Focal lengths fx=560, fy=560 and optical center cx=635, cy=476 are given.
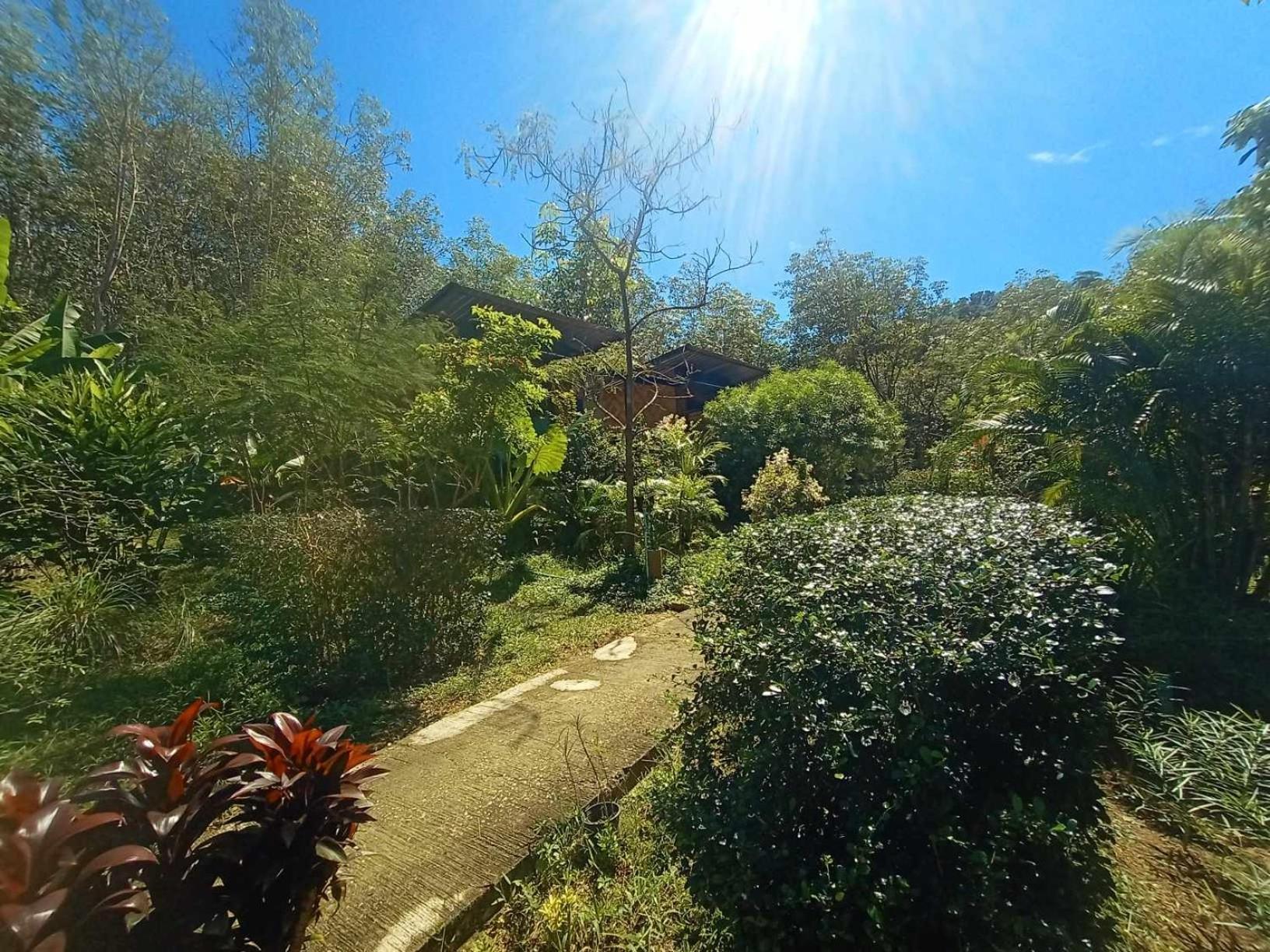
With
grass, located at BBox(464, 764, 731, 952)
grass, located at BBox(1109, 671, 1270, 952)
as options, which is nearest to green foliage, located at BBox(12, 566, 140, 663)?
grass, located at BBox(464, 764, 731, 952)

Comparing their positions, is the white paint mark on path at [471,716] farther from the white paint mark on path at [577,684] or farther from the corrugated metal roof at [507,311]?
the corrugated metal roof at [507,311]

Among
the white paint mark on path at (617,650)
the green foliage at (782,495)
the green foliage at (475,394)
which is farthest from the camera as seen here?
the green foliage at (782,495)

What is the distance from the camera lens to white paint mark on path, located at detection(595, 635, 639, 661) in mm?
4965

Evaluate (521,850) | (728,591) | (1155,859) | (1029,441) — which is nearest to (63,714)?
(521,850)

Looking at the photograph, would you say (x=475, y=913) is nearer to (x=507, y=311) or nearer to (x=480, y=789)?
(x=480, y=789)

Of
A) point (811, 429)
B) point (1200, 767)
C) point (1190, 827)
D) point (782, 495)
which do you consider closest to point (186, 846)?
point (1190, 827)

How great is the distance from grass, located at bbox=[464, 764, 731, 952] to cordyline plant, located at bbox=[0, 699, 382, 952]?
769 mm

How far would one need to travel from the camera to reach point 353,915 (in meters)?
2.06

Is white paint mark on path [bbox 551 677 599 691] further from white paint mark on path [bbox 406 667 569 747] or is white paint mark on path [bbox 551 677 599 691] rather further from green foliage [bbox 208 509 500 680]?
green foliage [bbox 208 509 500 680]

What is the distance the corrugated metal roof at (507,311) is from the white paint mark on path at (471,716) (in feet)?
29.2

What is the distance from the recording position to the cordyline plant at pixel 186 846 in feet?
4.06

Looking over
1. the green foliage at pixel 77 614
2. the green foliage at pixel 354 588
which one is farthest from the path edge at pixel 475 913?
the green foliage at pixel 77 614

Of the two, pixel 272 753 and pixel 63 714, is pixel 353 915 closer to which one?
pixel 272 753

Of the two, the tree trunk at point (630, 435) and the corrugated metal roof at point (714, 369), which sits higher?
the corrugated metal roof at point (714, 369)
